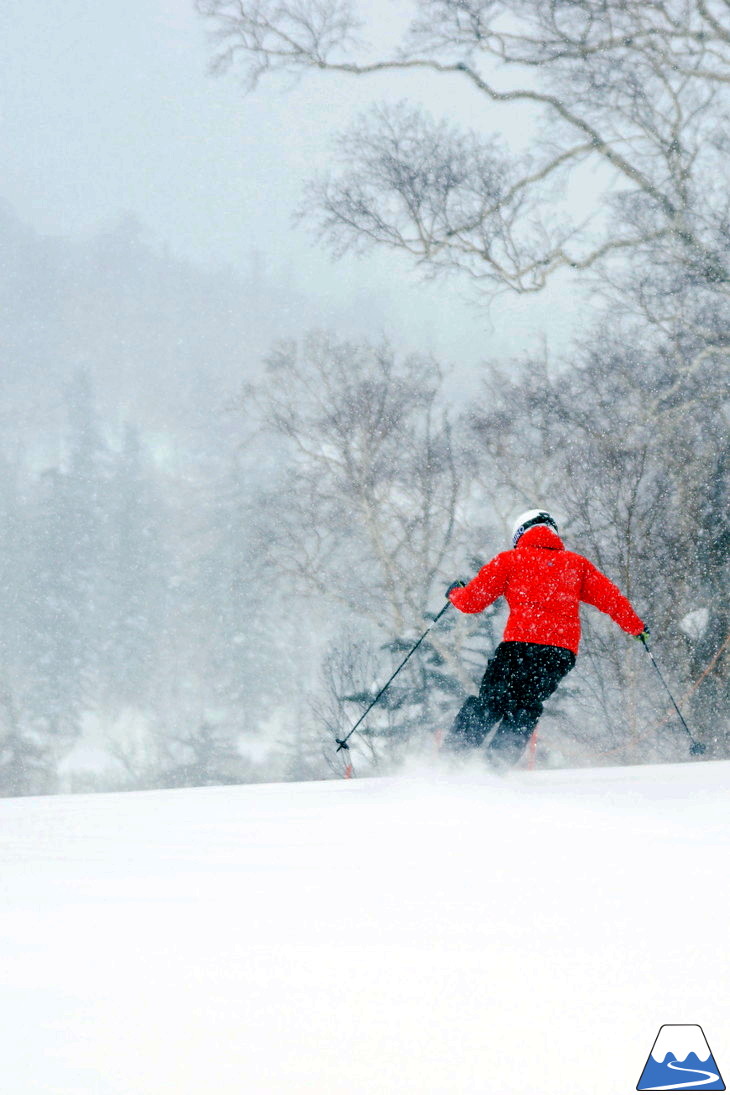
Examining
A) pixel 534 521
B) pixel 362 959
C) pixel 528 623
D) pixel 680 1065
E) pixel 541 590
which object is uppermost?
pixel 534 521

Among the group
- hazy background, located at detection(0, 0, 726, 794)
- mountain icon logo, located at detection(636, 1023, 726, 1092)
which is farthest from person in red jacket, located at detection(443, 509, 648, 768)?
hazy background, located at detection(0, 0, 726, 794)

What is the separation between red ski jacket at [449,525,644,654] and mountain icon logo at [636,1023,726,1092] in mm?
3710

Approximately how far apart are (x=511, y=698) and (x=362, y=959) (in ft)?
12.0

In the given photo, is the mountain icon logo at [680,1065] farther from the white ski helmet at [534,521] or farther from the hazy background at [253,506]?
the hazy background at [253,506]

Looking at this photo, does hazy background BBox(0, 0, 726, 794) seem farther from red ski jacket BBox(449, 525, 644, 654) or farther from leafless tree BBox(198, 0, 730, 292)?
red ski jacket BBox(449, 525, 644, 654)

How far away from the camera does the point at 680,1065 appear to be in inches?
48.0

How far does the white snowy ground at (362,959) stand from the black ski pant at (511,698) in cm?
215

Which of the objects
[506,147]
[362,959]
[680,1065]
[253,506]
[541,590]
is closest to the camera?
[680,1065]

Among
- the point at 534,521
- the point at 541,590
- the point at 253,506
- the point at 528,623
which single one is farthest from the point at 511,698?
the point at 253,506

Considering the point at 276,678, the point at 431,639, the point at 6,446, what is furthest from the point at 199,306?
the point at 431,639

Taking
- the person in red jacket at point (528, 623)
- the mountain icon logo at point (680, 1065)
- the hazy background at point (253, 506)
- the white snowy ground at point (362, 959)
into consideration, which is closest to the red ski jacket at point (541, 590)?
the person in red jacket at point (528, 623)

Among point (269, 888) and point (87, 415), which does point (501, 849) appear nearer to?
point (269, 888)

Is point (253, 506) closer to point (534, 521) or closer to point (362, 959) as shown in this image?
point (534, 521)

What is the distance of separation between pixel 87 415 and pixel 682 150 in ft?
164
